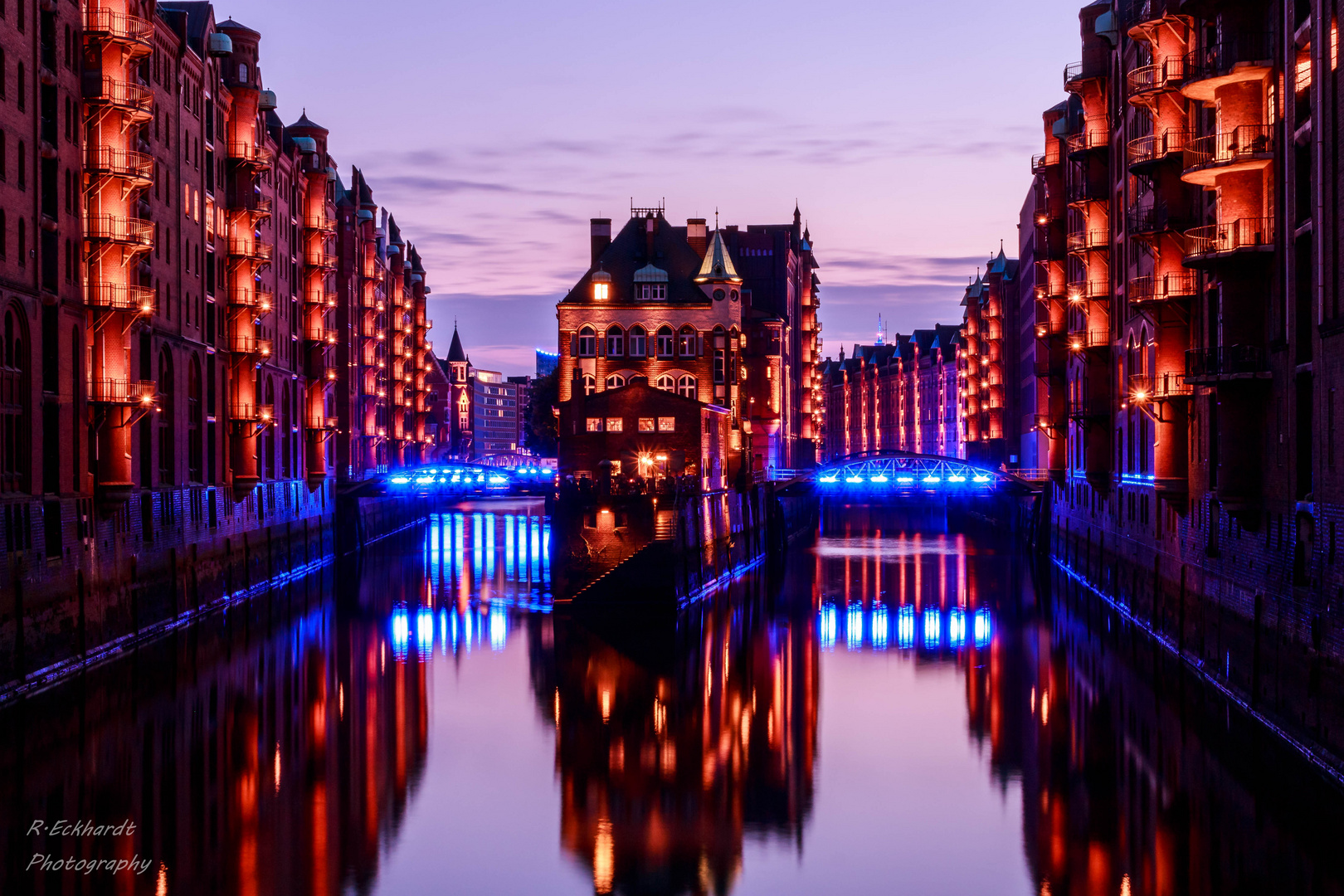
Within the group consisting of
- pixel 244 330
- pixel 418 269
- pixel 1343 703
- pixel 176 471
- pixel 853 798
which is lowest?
pixel 853 798

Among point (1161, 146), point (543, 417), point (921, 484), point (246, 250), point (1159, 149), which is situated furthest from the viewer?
point (543, 417)

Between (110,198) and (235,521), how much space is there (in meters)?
20.8

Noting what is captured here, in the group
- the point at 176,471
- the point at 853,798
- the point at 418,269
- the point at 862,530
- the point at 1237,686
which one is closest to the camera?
the point at 853,798

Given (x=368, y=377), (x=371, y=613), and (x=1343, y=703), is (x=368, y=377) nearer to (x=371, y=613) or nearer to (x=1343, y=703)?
(x=371, y=613)

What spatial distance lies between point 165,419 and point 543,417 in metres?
70.2

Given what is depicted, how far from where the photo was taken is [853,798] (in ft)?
100

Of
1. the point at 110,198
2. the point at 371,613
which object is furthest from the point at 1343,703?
the point at 371,613

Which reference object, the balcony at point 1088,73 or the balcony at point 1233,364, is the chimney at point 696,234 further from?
the balcony at point 1233,364

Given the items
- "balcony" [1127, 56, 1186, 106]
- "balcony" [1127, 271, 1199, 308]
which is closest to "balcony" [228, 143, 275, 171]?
"balcony" [1127, 56, 1186, 106]

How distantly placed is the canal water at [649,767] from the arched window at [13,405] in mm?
5278

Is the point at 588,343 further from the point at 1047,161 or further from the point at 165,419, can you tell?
the point at 165,419

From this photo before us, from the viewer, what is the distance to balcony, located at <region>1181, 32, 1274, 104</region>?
3438 centimetres

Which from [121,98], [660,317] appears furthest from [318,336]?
[121,98]

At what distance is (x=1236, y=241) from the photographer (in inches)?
1380
